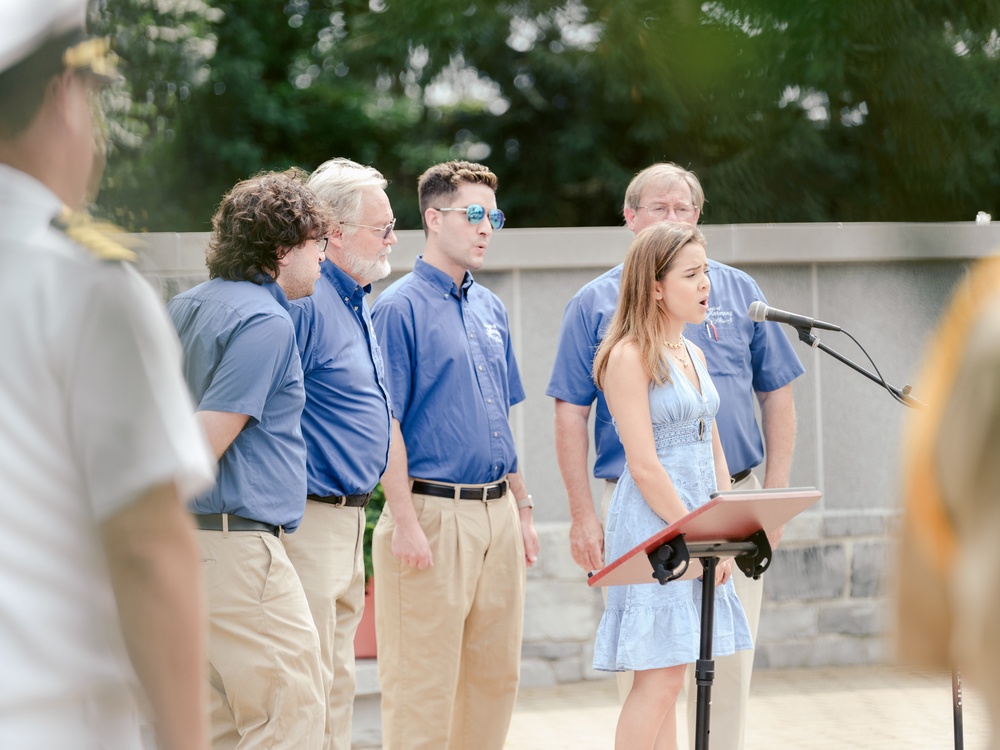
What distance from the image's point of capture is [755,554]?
2.31 metres

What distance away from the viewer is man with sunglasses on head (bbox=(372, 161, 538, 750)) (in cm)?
321

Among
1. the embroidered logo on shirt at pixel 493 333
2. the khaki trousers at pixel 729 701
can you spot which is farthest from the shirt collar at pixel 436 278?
the khaki trousers at pixel 729 701

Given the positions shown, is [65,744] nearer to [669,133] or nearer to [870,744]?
[669,133]

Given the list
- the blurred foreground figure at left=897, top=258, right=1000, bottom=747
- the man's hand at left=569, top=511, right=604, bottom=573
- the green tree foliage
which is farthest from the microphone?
the blurred foreground figure at left=897, top=258, right=1000, bottom=747

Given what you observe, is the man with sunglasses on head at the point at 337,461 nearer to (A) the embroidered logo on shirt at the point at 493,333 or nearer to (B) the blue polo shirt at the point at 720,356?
(A) the embroidered logo on shirt at the point at 493,333

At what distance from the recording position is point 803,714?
4535 mm

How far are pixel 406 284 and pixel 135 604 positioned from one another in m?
2.70

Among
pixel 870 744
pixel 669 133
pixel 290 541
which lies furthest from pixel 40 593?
pixel 870 744

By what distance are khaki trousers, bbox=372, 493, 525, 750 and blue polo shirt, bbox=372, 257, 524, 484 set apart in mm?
109

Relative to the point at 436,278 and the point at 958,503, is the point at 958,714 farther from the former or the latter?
the point at 958,503

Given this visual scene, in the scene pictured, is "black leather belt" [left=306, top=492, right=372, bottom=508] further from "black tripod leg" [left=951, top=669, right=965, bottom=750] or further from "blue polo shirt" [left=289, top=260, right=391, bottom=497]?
"black tripod leg" [left=951, top=669, right=965, bottom=750]

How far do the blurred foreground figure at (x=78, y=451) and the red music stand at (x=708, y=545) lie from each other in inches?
55.1

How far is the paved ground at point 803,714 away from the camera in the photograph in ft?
13.7

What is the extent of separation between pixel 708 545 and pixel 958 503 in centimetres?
179
